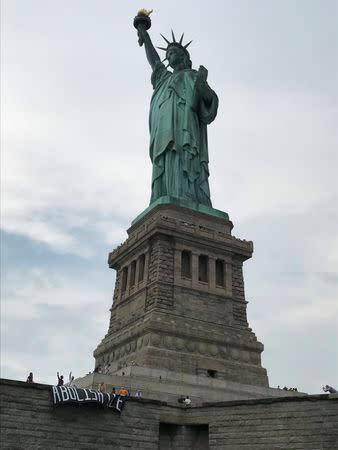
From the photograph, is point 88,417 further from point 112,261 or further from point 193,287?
point 112,261

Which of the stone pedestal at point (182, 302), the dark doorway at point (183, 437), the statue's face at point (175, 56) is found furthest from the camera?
the statue's face at point (175, 56)

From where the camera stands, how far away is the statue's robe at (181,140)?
1565 inches

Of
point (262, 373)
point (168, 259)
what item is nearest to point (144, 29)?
point (168, 259)

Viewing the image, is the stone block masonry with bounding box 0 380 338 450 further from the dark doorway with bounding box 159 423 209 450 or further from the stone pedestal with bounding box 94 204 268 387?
the stone pedestal with bounding box 94 204 268 387

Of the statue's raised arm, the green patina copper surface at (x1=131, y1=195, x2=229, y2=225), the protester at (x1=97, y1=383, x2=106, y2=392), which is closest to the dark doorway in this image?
the protester at (x1=97, y1=383, x2=106, y2=392)

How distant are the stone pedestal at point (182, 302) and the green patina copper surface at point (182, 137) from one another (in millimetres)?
2396

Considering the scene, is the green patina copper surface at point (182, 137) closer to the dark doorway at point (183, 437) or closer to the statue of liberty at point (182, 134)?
Answer: the statue of liberty at point (182, 134)

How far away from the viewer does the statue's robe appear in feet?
130

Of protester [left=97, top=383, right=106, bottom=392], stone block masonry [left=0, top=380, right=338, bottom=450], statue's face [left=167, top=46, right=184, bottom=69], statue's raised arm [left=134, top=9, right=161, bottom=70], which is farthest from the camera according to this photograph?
statue's raised arm [left=134, top=9, right=161, bottom=70]

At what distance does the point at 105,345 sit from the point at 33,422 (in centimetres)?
1878

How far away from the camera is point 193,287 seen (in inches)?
1356

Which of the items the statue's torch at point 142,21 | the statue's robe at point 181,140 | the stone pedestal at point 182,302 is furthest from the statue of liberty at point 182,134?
the statue's torch at point 142,21

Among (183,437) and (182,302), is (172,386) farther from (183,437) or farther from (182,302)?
(182,302)

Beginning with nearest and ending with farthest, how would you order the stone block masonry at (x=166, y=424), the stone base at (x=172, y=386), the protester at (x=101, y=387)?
the stone block masonry at (x=166, y=424) → the protester at (x=101, y=387) → the stone base at (x=172, y=386)
